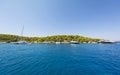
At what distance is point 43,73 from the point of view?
13.1 meters

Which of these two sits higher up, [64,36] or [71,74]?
Answer: [64,36]

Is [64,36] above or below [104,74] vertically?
above

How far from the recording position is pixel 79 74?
12859mm

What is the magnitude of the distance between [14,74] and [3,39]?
574 feet

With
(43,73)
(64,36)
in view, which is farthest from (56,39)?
(43,73)

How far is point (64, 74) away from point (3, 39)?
178333 mm

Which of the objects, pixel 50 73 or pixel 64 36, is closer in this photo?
pixel 50 73

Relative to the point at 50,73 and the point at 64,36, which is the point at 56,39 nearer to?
the point at 64,36

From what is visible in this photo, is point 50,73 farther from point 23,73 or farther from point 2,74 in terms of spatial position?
point 2,74

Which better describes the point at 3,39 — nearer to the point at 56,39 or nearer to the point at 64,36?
the point at 56,39

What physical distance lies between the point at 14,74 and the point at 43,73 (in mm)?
3848

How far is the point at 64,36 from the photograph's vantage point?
6363 inches

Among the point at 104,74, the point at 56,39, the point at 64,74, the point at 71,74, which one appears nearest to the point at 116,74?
the point at 104,74

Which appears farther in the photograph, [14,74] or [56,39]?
[56,39]
